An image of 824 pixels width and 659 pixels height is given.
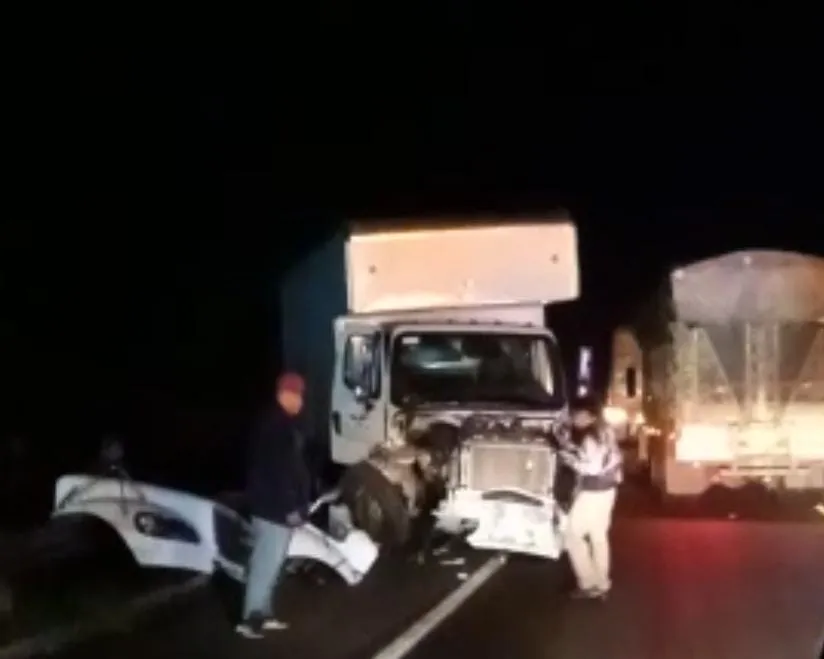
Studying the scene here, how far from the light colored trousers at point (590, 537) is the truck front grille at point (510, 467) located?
1549 millimetres

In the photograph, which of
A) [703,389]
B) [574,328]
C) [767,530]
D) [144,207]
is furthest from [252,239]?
[767,530]

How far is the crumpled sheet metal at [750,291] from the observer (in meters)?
27.1

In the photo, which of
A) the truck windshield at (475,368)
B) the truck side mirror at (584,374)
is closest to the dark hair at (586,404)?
the truck side mirror at (584,374)

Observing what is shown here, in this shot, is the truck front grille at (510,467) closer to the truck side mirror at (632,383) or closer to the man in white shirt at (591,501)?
the man in white shirt at (591,501)

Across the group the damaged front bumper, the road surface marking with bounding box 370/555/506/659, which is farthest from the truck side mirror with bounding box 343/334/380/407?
the damaged front bumper

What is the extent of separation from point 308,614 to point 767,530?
9.39 meters

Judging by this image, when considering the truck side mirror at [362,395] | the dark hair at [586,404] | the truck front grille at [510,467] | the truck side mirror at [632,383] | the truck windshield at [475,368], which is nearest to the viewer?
the dark hair at [586,404]

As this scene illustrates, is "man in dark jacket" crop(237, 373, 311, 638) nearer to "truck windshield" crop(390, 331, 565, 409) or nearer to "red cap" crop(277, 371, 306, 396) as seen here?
"red cap" crop(277, 371, 306, 396)

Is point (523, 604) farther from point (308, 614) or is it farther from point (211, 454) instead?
point (211, 454)

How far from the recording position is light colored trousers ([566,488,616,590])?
17281 mm

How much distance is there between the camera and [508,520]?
19.0 metres

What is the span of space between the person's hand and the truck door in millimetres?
6553

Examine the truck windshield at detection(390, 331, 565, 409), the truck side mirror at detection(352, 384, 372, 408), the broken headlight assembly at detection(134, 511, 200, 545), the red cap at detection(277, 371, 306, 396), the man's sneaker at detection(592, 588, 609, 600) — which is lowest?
the man's sneaker at detection(592, 588, 609, 600)

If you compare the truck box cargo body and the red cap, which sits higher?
the red cap
